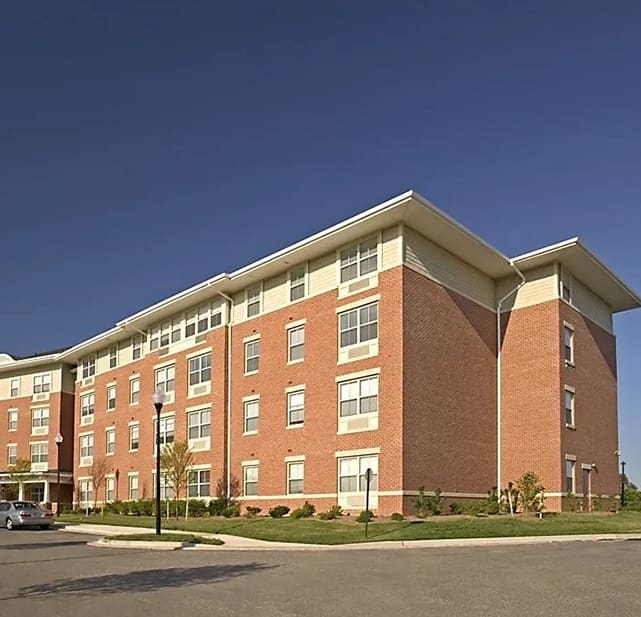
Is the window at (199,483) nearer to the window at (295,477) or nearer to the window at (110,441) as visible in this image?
the window at (295,477)

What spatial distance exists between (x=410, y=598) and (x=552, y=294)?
2526cm

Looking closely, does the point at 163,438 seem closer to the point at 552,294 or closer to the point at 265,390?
the point at 265,390

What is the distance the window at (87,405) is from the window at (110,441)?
329 centimetres

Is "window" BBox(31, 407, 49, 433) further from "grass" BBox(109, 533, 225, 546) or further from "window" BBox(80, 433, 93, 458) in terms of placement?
"grass" BBox(109, 533, 225, 546)

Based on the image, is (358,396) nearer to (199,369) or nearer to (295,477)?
(295,477)

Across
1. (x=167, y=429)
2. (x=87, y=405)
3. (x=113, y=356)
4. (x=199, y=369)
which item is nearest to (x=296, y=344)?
(x=199, y=369)

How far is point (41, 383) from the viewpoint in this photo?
6397 centimetres

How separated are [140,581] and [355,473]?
18.2 metres

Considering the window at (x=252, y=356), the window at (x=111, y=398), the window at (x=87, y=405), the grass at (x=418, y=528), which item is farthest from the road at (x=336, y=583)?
the window at (x=87, y=405)

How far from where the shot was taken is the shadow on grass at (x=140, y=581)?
13516 millimetres

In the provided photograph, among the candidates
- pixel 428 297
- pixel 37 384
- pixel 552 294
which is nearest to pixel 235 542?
pixel 428 297

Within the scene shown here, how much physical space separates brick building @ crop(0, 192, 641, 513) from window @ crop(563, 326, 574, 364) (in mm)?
117

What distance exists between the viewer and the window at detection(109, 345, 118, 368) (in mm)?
52781

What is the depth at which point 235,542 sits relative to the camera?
25000mm
